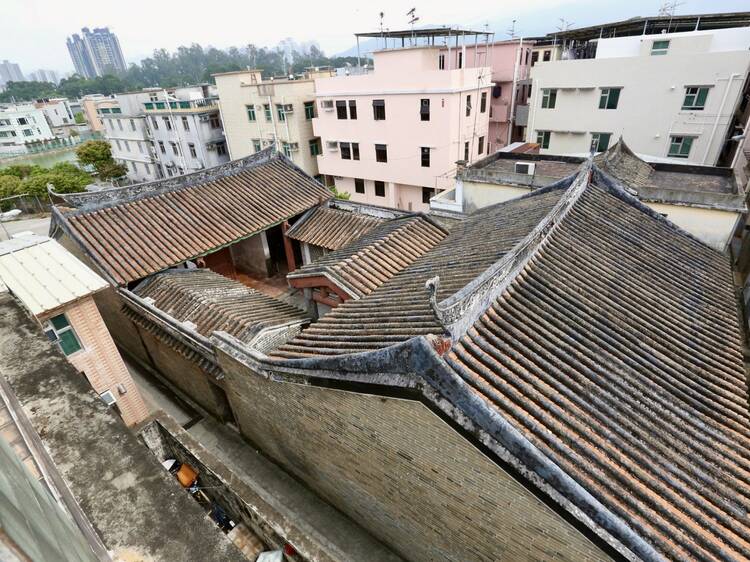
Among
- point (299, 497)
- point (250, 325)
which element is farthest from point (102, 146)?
point (299, 497)

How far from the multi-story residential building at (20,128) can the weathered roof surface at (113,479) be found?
300 feet

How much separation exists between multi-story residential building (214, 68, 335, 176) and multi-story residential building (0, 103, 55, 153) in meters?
59.9

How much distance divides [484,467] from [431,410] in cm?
113

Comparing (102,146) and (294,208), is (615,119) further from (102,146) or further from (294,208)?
(102,146)

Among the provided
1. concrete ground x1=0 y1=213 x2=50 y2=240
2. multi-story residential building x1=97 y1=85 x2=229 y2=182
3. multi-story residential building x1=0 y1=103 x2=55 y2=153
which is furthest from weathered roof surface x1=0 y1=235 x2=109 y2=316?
multi-story residential building x1=0 y1=103 x2=55 y2=153

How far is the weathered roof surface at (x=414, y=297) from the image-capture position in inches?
305

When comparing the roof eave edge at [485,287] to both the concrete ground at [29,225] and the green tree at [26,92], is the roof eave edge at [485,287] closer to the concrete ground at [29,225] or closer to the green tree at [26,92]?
the concrete ground at [29,225]

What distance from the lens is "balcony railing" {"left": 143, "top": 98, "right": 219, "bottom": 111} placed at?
4022 centimetres

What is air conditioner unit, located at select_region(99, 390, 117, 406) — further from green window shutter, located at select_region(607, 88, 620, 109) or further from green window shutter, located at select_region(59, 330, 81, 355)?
green window shutter, located at select_region(607, 88, 620, 109)

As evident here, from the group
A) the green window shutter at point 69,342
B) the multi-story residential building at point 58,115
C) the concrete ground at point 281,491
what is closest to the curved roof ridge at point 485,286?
the concrete ground at point 281,491

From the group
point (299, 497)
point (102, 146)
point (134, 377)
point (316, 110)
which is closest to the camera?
point (299, 497)

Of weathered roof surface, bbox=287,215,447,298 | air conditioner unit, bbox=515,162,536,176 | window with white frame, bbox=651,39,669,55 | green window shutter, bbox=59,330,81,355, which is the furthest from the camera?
window with white frame, bbox=651,39,669,55

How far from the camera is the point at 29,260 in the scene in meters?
11.6

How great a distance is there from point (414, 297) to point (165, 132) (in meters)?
43.2
